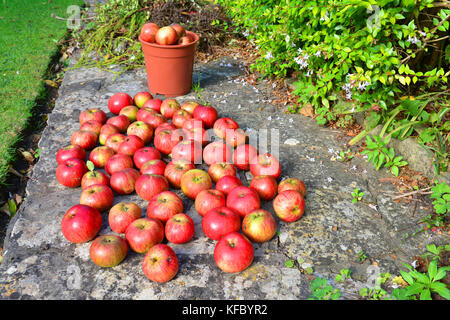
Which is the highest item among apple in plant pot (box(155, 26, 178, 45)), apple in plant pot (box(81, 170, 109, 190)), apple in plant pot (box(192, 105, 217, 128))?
apple in plant pot (box(155, 26, 178, 45))

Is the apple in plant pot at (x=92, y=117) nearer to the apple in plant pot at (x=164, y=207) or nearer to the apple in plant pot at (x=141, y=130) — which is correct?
the apple in plant pot at (x=141, y=130)

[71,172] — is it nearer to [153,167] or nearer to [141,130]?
[153,167]

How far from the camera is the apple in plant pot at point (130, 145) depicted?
298cm

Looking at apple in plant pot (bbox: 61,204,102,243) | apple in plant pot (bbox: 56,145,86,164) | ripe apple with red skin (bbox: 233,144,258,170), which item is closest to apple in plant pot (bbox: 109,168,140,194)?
apple in plant pot (bbox: 61,204,102,243)

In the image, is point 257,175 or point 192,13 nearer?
point 257,175

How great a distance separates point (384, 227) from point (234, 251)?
117cm

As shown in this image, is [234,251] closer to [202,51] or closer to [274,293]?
[274,293]

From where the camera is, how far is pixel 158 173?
8.98 feet

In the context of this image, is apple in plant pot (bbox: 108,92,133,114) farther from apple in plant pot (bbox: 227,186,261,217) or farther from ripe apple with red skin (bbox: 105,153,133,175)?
apple in plant pot (bbox: 227,186,261,217)

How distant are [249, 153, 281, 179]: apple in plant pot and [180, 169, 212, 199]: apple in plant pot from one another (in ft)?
1.36

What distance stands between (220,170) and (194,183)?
0.88 ft

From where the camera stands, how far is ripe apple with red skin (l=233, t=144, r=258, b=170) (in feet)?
9.39

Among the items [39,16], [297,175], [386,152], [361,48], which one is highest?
[361,48]

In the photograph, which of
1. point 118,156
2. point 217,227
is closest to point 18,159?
point 118,156
